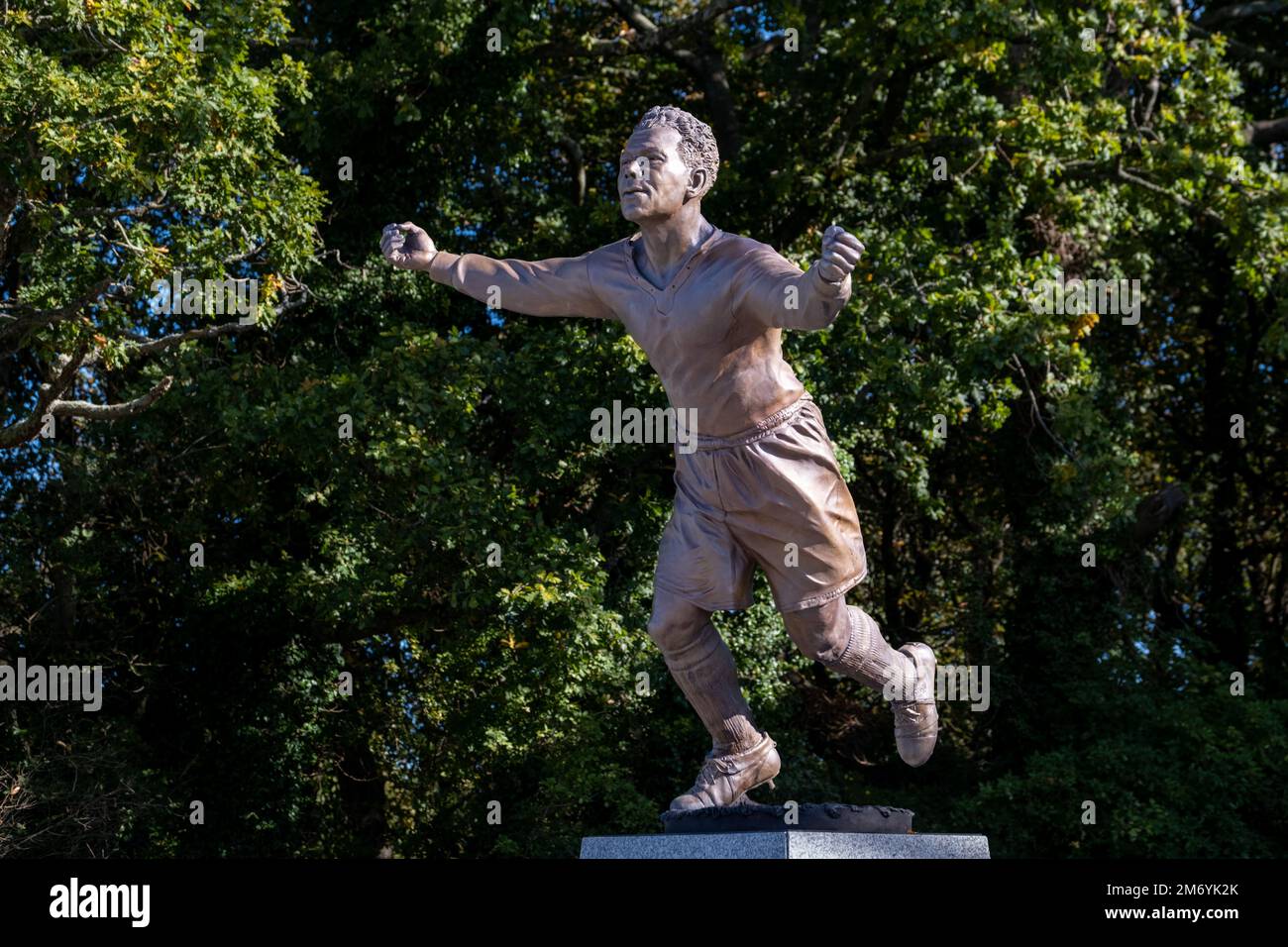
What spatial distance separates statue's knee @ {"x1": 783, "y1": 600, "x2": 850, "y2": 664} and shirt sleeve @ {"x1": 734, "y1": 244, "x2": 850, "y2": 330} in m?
1.02

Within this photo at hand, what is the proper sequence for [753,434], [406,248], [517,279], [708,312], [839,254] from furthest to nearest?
→ [406,248] → [517,279] → [753,434] → [708,312] → [839,254]

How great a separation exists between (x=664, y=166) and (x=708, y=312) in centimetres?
56

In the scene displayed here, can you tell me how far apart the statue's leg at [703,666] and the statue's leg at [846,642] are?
28 cm

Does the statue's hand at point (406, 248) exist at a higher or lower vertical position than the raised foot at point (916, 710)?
higher

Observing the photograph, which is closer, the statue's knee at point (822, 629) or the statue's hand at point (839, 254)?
the statue's hand at point (839, 254)

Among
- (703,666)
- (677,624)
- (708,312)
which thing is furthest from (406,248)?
(703,666)

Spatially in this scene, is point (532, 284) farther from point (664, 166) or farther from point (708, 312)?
point (708, 312)

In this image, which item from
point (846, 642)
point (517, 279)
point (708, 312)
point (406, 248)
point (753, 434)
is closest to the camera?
point (708, 312)

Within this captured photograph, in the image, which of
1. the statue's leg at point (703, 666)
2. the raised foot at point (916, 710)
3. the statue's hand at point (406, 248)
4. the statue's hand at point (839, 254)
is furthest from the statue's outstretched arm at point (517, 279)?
the raised foot at point (916, 710)

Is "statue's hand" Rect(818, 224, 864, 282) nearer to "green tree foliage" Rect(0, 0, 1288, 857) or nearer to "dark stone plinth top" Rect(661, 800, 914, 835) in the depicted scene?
"dark stone plinth top" Rect(661, 800, 914, 835)

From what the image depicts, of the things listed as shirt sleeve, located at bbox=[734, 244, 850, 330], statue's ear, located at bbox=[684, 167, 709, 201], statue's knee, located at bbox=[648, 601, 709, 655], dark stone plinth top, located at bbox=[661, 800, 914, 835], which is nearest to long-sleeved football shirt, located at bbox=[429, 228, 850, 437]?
shirt sleeve, located at bbox=[734, 244, 850, 330]

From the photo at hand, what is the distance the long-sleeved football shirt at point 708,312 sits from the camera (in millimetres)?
5234

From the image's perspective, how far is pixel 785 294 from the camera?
501cm

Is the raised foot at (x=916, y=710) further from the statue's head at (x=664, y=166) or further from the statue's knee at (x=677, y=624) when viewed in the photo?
the statue's head at (x=664, y=166)
